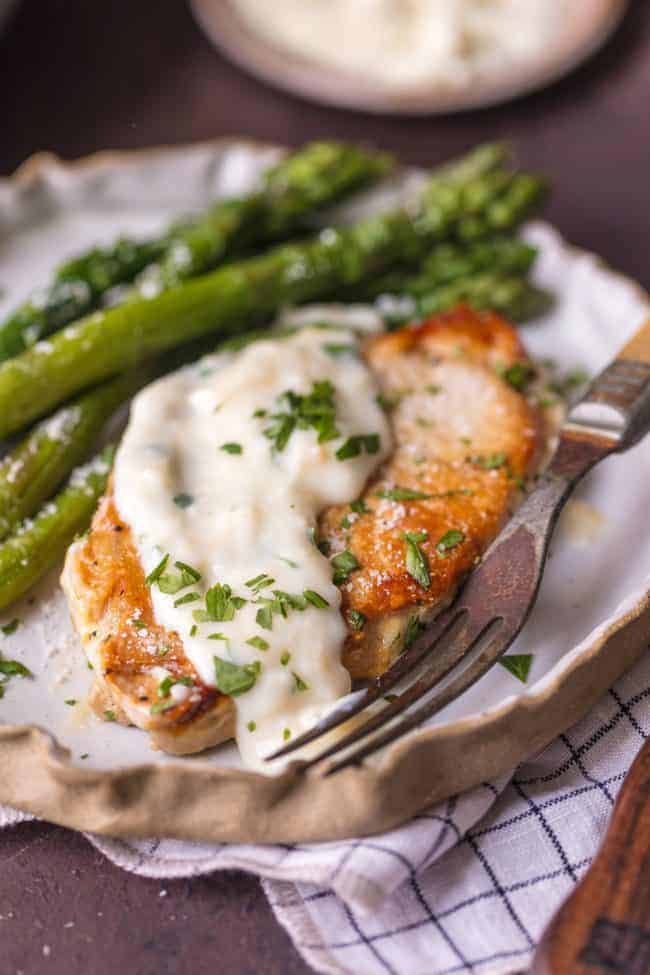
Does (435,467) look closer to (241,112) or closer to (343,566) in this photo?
(343,566)

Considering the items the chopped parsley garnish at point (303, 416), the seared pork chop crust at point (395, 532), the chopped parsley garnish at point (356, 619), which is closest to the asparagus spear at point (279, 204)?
the seared pork chop crust at point (395, 532)

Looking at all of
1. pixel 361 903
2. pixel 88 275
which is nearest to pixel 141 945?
pixel 361 903

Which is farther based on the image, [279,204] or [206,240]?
[279,204]

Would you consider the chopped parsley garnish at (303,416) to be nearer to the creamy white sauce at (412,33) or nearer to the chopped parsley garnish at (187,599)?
the chopped parsley garnish at (187,599)

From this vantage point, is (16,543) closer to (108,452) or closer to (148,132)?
(108,452)

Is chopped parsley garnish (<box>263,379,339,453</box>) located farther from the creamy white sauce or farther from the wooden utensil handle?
the creamy white sauce

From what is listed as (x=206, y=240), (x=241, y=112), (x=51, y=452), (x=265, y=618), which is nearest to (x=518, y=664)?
(x=265, y=618)

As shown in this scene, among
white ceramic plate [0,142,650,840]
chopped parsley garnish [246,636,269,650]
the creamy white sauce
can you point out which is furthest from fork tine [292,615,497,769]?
the creamy white sauce
